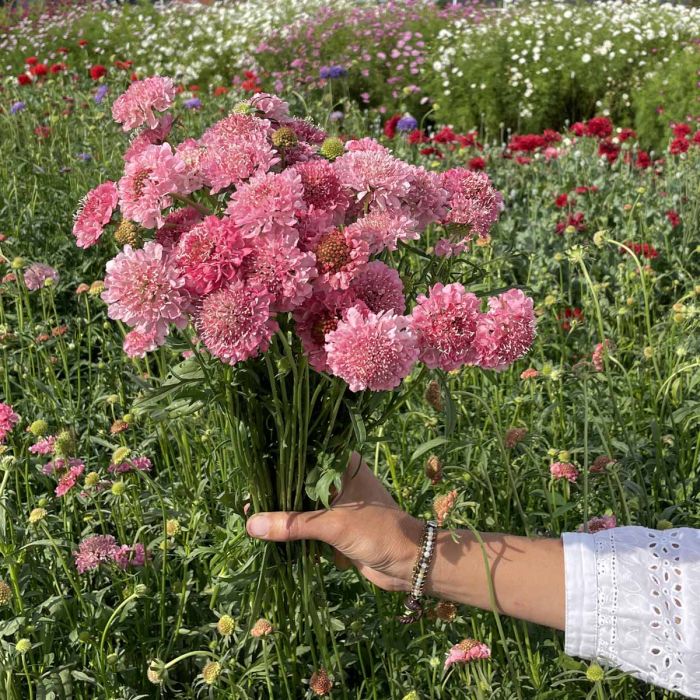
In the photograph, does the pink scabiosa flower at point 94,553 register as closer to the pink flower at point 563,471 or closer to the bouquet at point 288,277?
the bouquet at point 288,277

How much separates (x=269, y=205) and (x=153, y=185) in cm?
16

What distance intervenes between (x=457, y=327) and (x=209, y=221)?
0.33m

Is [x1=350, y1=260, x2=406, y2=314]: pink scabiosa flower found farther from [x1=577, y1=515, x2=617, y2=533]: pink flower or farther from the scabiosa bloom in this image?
the scabiosa bloom

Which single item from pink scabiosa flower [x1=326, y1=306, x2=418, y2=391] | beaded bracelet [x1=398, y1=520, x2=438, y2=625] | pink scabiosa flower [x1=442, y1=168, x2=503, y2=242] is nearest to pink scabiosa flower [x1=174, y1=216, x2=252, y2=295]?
pink scabiosa flower [x1=326, y1=306, x2=418, y2=391]

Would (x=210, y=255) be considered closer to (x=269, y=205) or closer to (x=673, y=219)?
(x=269, y=205)

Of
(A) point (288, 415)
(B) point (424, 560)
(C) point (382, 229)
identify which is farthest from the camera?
(B) point (424, 560)

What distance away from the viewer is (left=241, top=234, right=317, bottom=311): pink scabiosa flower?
96cm

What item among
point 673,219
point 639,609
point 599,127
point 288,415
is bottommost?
point 673,219

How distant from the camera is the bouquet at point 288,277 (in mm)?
961

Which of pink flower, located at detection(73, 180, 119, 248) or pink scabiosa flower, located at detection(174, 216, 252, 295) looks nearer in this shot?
pink scabiosa flower, located at detection(174, 216, 252, 295)

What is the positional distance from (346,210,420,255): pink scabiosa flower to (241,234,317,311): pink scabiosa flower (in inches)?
3.5

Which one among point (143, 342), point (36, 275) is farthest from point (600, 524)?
point (36, 275)

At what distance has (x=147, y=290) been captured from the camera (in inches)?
37.6

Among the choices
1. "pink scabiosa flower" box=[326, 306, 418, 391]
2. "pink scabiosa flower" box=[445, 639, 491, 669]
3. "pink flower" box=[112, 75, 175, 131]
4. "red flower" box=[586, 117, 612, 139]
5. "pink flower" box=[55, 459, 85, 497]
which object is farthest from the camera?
"red flower" box=[586, 117, 612, 139]
